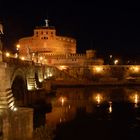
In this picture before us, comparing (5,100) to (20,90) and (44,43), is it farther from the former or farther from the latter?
(44,43)

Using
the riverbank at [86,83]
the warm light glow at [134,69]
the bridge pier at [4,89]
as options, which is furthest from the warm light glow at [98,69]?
the bridge pier at [4,89]

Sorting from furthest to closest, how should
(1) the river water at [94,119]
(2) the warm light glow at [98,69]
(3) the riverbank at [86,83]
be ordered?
(2) the warm light glow at [98,69]
(3) the riverbank at [86,83]
(1) the river water at [94,119]

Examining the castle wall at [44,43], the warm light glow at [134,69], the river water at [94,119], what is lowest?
the river water at [94,119]

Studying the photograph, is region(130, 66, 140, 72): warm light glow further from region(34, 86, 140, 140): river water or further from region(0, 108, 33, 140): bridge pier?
region(0, 108, 33, 140): bridge pier

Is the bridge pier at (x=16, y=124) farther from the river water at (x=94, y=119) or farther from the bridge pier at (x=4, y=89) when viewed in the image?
the river water at (x=94, y=119)

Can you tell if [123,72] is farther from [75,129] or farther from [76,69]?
[75,129]

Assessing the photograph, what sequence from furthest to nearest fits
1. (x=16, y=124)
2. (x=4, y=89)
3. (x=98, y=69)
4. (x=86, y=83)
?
(x=98, y=69) → (x=86, y=83) → (x=4, y=89) → (x=16, y=124)

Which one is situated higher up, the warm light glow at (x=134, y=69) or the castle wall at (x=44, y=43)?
the castle wall at (x=44, y=43)

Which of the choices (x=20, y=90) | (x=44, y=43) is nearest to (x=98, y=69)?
(x=44, y=43)

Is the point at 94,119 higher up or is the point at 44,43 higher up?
the point at 44,43

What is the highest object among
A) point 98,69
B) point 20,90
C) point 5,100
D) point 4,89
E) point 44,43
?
point 44,43

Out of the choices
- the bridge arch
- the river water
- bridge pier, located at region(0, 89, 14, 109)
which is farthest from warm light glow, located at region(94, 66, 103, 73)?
bridge pier, located at region(0, 89, 14, 109)

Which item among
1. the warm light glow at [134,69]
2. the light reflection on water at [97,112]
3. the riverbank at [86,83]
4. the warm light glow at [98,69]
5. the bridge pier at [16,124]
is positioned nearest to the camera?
the bridge pier at [16,124]

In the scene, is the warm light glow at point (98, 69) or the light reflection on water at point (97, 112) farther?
the warm light glow at point (98, 69)
